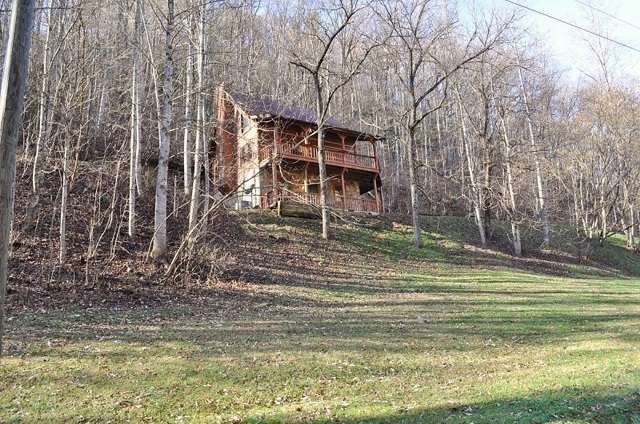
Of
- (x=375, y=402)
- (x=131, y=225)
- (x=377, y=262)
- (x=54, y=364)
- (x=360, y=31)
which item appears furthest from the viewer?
(x=360, y=31)

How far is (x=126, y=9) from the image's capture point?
56.1 feet

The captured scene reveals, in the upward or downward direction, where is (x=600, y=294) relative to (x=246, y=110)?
downward

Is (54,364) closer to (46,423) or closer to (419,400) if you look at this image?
(46,423)

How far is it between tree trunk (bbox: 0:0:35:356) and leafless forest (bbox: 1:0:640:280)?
5.31 meters

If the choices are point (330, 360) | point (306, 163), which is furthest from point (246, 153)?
point (306, 163)

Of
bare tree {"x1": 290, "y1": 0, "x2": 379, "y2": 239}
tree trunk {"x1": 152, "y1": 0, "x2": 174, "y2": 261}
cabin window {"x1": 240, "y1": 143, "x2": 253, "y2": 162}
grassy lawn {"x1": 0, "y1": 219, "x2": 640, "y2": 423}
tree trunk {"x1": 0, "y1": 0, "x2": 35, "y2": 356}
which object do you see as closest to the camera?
tree trunk {"x1": 0, "y1": 0, "x2": 35, "y2": 356}

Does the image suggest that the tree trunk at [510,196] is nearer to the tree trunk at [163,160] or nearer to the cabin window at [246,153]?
the cabin window at [246,153]

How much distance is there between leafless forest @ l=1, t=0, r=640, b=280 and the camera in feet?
46.0

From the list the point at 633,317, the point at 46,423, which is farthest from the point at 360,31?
the point at 46,423

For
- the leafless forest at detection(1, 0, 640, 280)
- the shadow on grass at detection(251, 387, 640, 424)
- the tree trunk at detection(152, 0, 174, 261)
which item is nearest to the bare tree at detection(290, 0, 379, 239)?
the leafless forest at detection(1, 0, 640, 280)

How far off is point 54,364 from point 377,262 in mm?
14390

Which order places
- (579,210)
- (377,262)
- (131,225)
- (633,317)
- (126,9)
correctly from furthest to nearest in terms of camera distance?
(579,210)
(377,262)
(126,9)
(131,225)
(633,317)

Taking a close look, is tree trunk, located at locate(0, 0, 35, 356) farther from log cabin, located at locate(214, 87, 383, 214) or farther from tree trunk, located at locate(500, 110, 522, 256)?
tree trunk, located at locate(500, 110, 522, 256)

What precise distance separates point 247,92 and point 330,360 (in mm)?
12033
